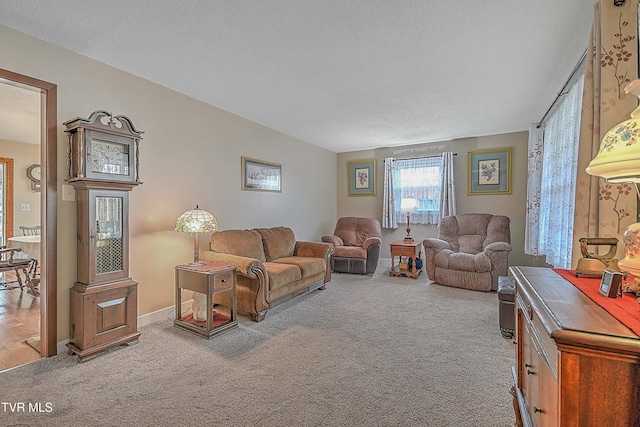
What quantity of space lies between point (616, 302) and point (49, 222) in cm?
335

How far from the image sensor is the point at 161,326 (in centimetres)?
294

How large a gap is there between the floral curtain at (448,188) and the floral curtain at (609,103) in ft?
12.5

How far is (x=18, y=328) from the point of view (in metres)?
2.90

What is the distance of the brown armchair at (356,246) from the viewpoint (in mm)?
5105

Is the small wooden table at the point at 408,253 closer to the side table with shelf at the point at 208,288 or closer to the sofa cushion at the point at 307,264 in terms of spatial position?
the sofa cushion at the point at 307,264

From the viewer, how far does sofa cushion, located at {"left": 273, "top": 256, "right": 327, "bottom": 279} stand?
373cm

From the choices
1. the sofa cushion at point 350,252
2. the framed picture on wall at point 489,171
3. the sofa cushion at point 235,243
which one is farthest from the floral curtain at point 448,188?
the sofa cushion at point 235,243

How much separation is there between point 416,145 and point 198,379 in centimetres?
532

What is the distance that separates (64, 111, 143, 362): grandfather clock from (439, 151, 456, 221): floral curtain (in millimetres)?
4823

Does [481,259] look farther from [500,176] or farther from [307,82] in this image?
[307,82]

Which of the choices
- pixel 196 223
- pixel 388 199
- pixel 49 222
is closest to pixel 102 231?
pixel 49 222

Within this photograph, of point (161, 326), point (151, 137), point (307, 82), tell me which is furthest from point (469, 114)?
point (161, 326)

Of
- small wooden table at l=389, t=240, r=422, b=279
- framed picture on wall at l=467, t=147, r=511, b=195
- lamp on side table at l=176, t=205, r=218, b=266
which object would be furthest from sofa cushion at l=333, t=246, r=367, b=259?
lamp on side table at l=176, t=205, r=218, b=266

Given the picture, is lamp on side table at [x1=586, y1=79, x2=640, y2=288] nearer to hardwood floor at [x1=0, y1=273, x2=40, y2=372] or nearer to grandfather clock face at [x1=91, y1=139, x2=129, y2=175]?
grandfather clock face at [x1=91, y1=139, x2=129, y2=175]
